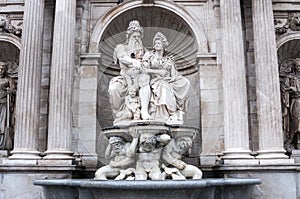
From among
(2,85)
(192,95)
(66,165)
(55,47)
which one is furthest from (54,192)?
(192,95)

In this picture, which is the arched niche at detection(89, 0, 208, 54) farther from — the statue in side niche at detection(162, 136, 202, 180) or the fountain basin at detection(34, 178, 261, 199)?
the fountain basin at detection(34, 178, 261, 199)

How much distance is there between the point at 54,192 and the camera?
6.87 m

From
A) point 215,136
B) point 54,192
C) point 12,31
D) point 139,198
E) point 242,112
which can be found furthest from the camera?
point 12,31

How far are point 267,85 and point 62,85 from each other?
503 cm

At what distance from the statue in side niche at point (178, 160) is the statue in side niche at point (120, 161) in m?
0.71

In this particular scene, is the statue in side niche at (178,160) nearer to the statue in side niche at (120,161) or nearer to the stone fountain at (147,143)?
the stone fountain at (147,143)

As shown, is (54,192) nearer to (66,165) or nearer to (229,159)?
(66,165)

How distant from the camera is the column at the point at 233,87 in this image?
8344 millimetres

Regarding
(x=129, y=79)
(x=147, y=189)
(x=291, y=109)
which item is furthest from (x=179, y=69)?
(x=147, y=189)

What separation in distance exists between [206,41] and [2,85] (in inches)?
233

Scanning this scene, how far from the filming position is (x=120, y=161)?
7262 mm

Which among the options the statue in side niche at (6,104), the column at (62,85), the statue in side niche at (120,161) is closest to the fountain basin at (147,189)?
the statue in side niche at (120,161)

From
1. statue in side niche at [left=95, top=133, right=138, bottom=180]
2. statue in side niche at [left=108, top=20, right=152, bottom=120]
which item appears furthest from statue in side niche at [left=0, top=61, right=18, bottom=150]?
statue in side niche at [left=95, top=133, right=138, bottom=180]

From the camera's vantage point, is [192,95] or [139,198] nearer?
[139,198]
